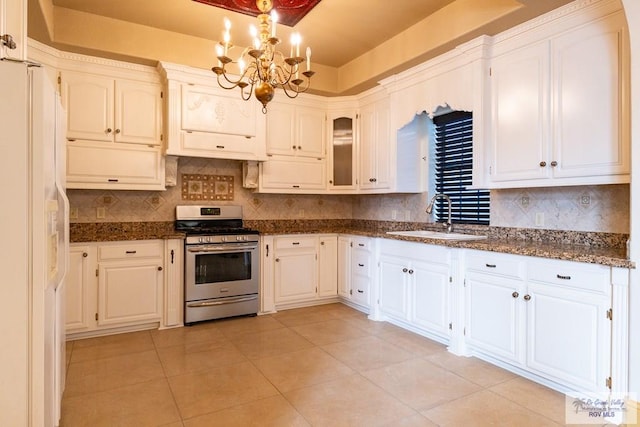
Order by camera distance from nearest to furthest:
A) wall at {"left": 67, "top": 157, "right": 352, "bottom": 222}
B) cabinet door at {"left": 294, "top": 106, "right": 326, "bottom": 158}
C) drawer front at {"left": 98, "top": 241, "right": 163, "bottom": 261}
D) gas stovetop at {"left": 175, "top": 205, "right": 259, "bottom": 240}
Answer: drawer front at {"left": 98, "top": 241, "right": 163, "bottom": 261}
wall at {"left": 67, "top": 157, "right": 352, "bottom": 222}
gas stovetop at {"left": 175, "top": 205, "right": 259, "bottom": 240}
cabinet door at {"left": 294, "top": 106, "right": 326, "bottom": 158}

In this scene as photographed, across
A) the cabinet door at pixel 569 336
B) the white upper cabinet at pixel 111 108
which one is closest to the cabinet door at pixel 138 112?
→ the white upper cabinet at pixel 111 108

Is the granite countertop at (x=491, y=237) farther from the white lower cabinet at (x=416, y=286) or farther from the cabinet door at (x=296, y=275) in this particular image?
the cabinet door at (x=296, y=275)

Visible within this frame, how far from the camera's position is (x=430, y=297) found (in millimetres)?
3242

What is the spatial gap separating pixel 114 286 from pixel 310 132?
8.79 ft

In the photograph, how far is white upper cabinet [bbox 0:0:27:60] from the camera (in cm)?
161

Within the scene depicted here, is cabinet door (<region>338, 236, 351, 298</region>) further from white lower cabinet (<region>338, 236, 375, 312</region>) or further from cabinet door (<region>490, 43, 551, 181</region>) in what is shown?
cabinet door (<region>490, 43, 551, 181</region>)

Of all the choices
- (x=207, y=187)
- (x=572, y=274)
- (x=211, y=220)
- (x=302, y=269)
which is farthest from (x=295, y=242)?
(x=572, y=274)

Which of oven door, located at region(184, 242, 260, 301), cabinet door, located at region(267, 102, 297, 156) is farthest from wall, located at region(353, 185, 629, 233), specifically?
oven door, located at region(184, 242, 260, 301)

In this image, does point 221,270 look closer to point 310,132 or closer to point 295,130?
point 295,130

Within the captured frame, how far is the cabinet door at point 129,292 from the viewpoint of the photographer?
3.41 meters

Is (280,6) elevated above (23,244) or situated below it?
above

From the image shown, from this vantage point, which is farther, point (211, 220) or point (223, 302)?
point (211, 220)

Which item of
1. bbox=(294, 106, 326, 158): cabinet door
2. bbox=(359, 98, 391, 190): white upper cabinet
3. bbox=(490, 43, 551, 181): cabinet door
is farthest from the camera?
bbox=(294, 106, 326, 158): cabinet door

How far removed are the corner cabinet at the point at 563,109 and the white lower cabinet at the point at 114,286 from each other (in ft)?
10.3
